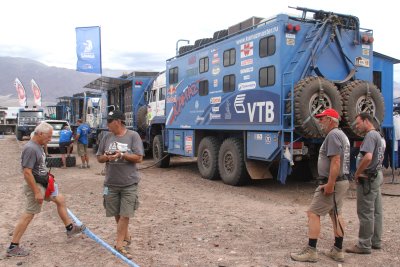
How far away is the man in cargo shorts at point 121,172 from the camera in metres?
4.87

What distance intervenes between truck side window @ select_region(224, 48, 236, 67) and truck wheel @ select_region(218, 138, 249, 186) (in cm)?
180

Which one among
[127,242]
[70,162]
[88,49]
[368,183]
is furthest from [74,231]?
[88,49]

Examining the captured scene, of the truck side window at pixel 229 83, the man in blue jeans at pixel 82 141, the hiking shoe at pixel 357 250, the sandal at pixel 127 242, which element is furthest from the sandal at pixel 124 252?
the man in blue jeans at pixel 82 141

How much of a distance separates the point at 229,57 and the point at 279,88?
210cm

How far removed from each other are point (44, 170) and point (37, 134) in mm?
454

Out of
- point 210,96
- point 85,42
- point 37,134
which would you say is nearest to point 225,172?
point 210,96

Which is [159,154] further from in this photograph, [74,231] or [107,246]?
[107,246]

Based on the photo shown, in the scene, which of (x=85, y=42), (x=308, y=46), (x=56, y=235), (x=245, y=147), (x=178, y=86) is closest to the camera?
(x=56, y=235)

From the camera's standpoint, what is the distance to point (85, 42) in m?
18.9

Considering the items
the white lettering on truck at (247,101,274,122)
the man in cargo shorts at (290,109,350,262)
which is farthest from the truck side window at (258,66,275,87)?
the man in cargo shorts at (290,109,350,262)

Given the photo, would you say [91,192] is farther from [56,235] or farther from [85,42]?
[85,42]

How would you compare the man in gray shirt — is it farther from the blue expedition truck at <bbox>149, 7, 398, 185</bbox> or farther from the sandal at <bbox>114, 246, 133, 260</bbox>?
the blue expedition truck at <bbox>149, 7, 398, 185</bbox>

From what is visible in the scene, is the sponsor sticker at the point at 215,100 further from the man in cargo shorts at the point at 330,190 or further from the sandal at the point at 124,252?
the sandal at the point at 124,252

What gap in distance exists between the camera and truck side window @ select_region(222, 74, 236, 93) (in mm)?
10062
